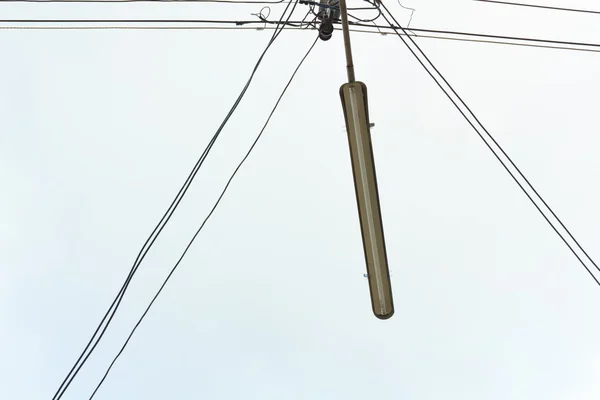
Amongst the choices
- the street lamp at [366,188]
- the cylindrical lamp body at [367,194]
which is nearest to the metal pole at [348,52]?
the street lamp at [366,188]

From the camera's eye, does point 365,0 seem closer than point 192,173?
No

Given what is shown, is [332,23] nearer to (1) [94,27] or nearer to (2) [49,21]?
(1) [94,27]

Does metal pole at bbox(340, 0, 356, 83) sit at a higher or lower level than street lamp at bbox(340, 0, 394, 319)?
higher

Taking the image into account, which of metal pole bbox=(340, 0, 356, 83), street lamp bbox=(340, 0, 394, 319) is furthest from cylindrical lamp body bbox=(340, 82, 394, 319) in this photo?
metal pole bbox=(340, 0, 356, 83)

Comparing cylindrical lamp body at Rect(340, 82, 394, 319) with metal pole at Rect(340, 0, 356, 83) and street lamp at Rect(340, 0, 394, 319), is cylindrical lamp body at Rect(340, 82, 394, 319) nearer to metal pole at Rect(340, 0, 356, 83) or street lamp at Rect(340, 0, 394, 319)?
street lamp at Rect(340, 0, 394, 319)

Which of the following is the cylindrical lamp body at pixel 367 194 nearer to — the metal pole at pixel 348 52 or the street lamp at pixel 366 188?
the street lamp at pixel 366 188

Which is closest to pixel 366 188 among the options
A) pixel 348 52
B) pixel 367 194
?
pixel 367 194

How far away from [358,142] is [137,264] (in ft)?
7.27

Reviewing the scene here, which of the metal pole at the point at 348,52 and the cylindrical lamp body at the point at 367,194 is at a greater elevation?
the metal pole at the point at 348,52

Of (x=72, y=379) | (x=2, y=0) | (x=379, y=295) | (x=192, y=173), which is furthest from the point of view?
(x=2, y=0)

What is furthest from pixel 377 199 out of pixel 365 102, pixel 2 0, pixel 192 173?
pixel 2 0

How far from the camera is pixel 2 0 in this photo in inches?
175

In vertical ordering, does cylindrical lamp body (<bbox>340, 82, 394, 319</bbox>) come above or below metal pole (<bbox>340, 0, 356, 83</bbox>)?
below

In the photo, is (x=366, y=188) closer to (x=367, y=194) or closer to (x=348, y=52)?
(x=367, y=194)
